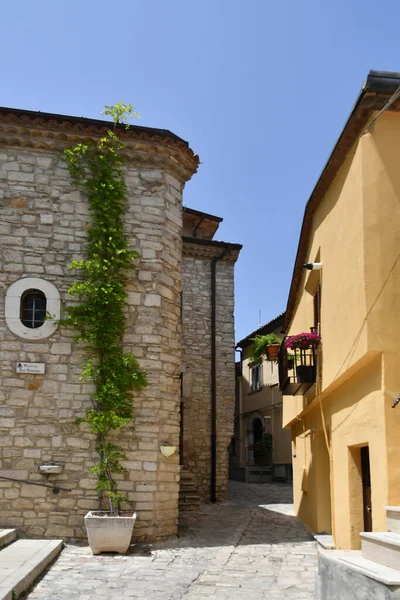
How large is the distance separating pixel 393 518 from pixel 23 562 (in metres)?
4.04

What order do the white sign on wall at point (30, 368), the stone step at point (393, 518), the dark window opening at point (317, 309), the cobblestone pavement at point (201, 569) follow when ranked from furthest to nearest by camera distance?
the dark window opening at point (317, 309) → the white sign on wall at point (30, 368) → the cobblestone pavement at point (201, 569) → the stone step at point (393, 518)

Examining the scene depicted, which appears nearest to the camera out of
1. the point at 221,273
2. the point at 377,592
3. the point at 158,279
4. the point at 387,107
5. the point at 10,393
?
the point at 377,592

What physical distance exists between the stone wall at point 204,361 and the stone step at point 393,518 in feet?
35.0

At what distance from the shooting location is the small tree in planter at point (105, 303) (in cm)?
891

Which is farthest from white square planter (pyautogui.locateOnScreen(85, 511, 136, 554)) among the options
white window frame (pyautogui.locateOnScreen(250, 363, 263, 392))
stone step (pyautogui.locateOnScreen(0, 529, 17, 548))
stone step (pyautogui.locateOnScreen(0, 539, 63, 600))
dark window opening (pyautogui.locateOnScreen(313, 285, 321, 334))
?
white window frame (pyautogui.locateOnScreen(250, 363, 263, 392))

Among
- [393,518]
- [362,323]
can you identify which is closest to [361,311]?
[362,323]

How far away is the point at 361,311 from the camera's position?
643cm

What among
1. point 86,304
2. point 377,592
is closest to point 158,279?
point 86,304

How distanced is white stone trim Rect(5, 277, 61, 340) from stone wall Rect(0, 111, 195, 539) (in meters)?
0.09

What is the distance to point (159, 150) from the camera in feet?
33.0

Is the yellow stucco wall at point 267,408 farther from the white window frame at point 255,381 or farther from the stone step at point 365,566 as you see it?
the stone step at point 365,566

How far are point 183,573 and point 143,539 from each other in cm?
184

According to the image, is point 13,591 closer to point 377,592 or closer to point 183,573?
point 183,573

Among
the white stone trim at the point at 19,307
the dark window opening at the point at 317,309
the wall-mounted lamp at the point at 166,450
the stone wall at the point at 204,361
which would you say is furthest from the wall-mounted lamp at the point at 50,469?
the stone wall at the point at 204,361
